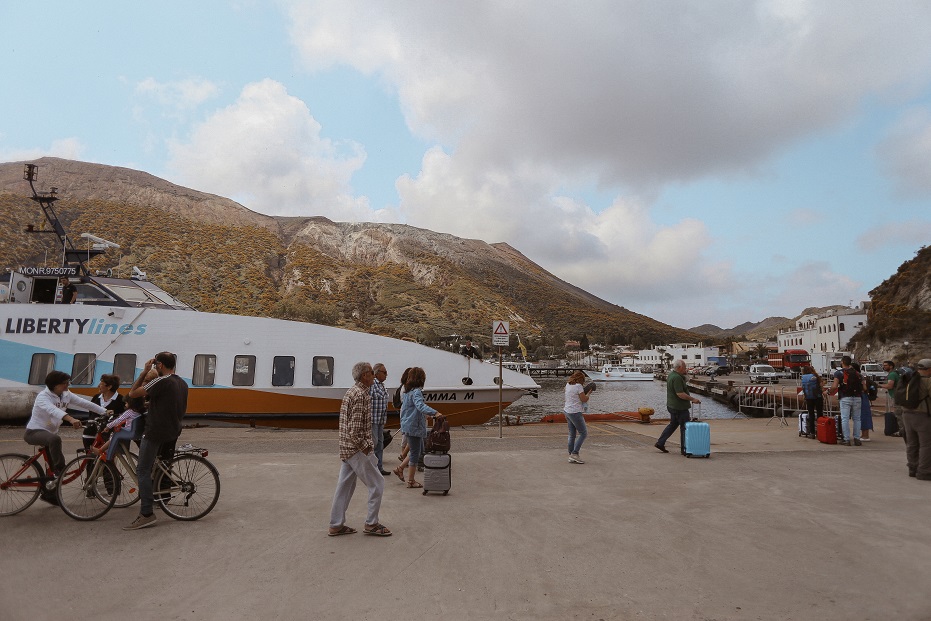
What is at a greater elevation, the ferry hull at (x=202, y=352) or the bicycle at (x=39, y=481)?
the ferry hull at (x=202, y=352)

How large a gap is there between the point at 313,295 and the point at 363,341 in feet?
248

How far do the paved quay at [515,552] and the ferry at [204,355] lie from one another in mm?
6005

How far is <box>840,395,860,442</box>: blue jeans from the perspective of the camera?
1142cm

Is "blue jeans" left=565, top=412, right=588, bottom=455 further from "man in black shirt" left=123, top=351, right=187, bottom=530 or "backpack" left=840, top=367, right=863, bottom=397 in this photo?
"man in black shirt" left=123, top=351, right=187, bottom=530

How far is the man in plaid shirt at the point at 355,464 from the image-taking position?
5504 mm

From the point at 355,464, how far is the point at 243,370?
1036 cm

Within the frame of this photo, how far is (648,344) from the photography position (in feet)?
518

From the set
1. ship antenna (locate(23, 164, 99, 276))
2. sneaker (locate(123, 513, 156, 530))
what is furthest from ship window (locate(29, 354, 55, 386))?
sneaker (locate(123, 513, 156, 530))

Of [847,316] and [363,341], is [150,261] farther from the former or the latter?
[847,316]

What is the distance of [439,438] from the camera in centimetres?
754

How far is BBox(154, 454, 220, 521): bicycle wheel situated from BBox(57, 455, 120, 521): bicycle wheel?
2.05 ft

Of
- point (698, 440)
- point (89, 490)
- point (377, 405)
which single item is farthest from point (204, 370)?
point (698, 440)

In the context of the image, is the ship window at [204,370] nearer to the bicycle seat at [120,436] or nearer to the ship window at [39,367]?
the ship window at [39,367]

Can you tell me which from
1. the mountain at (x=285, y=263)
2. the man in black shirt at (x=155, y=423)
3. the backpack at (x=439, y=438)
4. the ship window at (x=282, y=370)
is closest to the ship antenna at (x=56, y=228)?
the ship window at (x=282, y=370)
